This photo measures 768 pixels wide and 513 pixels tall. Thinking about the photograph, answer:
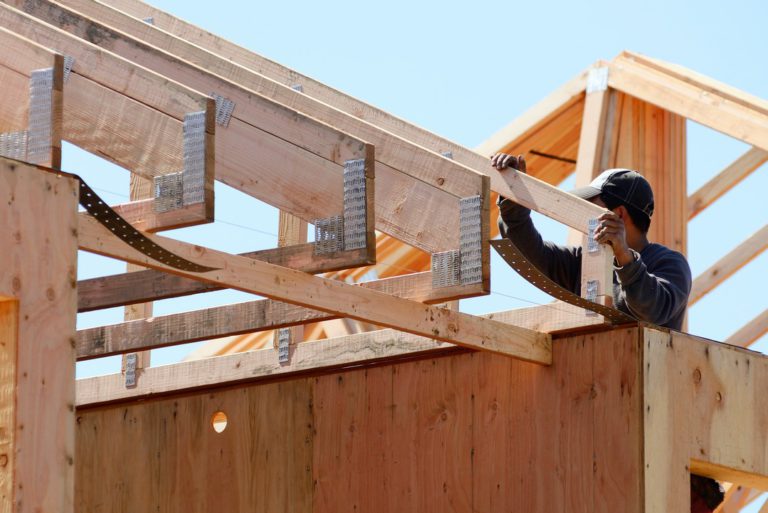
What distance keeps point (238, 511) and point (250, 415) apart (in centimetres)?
44

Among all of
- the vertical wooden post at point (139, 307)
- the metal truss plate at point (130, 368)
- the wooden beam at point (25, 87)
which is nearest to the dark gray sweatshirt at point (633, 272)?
the vertical wooden post at point (139, 307)

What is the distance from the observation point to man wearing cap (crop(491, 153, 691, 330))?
608 cm

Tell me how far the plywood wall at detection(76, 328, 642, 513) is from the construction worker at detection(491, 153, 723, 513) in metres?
0.22

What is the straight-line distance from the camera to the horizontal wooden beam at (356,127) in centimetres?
568

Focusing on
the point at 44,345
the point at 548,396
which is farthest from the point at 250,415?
the point at 44,345

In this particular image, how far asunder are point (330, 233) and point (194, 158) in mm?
633

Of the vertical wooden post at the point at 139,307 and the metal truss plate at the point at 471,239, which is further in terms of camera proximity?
the vertical wooden post at the point at 139,307

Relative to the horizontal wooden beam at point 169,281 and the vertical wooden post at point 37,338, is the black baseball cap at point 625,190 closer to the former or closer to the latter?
the horizontal wooden beam at point 169,281

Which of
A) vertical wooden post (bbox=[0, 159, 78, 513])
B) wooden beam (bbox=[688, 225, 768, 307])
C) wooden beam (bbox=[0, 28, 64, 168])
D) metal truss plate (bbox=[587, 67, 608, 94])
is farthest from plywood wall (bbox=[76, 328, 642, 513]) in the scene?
wooden beam (bbox=[688, 225, 768, 307])

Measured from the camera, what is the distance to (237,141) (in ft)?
17.7

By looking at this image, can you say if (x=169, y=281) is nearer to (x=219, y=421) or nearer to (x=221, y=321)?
(x=221, y=321)

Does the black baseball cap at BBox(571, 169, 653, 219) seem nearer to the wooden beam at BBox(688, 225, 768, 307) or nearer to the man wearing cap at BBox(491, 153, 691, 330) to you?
the man wearing cap at BBox(491, 153, 691, 330)

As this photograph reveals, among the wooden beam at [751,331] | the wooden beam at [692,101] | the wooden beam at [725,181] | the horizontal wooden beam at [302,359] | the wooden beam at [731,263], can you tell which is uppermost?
the wooden beam at [692,101]

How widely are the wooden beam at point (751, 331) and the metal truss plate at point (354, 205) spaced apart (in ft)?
21.6
